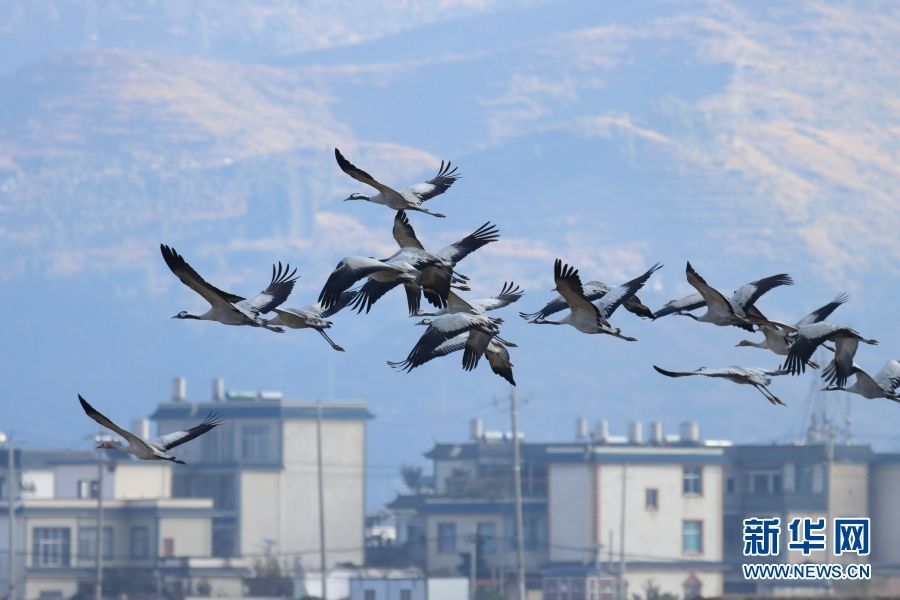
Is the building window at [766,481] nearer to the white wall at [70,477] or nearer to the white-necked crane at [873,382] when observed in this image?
the white wall at [70,477]

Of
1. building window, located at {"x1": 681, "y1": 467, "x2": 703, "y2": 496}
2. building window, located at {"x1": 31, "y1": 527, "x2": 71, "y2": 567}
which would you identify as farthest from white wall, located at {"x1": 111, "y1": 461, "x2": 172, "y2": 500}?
building window, located at {"x1": 681, "y1": 467, "x2": 703, "y2": 496}

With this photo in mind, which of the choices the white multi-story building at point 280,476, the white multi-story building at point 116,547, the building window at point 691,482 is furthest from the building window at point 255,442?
the building window at point 691,482

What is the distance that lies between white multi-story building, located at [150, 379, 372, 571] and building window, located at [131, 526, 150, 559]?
22.1 metres

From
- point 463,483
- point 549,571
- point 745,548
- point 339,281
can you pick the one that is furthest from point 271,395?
point 339,281

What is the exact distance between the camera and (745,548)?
140m

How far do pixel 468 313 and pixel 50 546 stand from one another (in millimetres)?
123828

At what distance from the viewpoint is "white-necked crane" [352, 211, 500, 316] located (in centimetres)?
3067

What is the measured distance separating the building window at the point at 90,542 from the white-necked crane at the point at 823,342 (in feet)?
407

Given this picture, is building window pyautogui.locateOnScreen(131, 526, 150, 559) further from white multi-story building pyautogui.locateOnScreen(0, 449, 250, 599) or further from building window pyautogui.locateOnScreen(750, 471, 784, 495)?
building window pyautogui.locateOnScreen(750, 471, 784, 495)

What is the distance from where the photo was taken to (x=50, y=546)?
5960 inches

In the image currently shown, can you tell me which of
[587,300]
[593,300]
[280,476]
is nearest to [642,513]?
[280,476]

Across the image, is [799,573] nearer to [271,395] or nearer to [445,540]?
[445,540]

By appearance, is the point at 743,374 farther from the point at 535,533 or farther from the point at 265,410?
the point at 265,410

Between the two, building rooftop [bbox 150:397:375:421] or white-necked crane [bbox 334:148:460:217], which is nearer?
white-necked crane [bbox 334:148:460:217]
